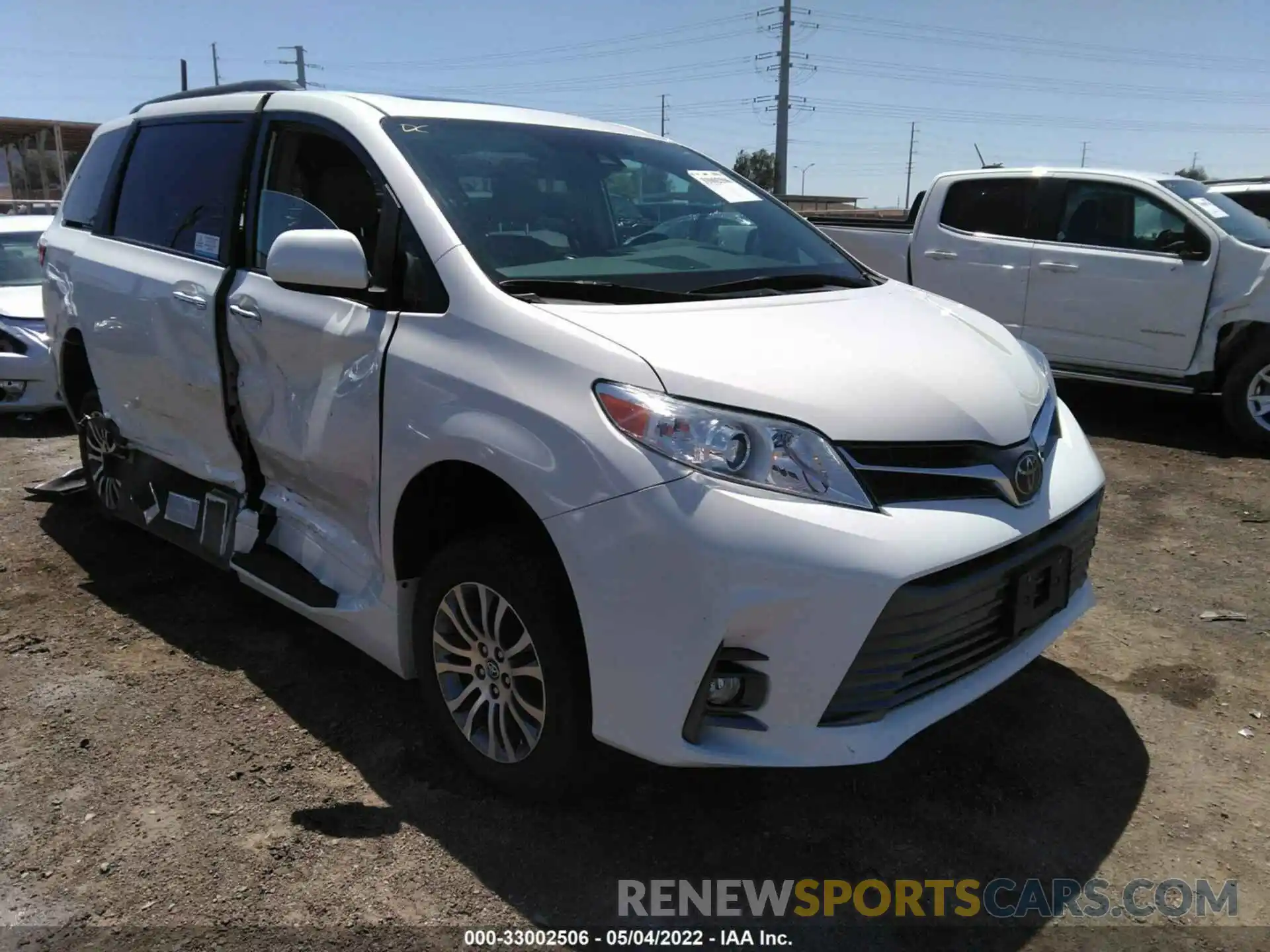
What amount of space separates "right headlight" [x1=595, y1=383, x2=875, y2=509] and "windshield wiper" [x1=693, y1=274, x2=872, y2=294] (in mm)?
677

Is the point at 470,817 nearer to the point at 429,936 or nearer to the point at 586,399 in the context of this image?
the point at 429,936

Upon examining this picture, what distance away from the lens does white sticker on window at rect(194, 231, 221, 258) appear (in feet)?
11.8

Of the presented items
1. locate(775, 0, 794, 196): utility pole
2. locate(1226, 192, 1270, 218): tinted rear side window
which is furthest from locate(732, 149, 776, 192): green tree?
locate(1226, 192, 1270, 218): tinted rear side window

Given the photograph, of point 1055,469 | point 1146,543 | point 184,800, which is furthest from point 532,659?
point 1146,543

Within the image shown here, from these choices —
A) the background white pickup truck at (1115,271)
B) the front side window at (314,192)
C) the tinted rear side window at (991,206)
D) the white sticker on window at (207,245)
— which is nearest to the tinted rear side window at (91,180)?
the white sticker on window at (207,245)

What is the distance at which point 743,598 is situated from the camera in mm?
2135

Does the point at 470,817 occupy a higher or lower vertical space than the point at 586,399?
lower

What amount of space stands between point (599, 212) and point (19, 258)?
7.29m

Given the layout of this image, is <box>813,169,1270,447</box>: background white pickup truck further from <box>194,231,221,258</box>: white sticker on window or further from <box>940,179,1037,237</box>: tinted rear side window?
<box>194,231,221,258</box>: white sticker on window

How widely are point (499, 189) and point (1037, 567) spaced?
189cm

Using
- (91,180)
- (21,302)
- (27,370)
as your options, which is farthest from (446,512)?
(21,302)

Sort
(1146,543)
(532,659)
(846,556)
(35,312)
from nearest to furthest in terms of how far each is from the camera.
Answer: (846,556) → (532,659) → (1146,543) → (35,312)

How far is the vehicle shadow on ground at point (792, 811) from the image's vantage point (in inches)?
98.6

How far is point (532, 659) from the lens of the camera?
2.52 m
